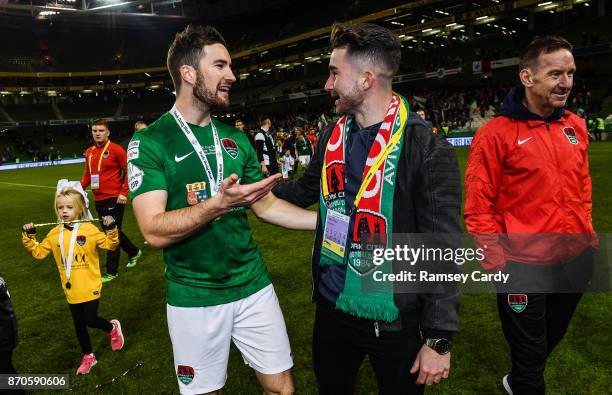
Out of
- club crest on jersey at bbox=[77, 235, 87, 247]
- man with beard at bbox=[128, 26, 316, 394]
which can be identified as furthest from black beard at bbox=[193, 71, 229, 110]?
club crest on jersey at bbox=[77, 235, 87, 247]

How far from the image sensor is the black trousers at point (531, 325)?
2.48 meters

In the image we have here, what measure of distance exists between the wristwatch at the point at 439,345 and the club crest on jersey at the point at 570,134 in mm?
1518

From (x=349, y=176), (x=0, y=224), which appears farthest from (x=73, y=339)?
(x=0, y=224)

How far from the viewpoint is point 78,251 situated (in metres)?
3.80

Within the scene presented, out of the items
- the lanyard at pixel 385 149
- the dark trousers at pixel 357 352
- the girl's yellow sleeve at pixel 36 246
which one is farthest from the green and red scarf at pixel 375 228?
the girl's yellow sleeve at pixel 36 246

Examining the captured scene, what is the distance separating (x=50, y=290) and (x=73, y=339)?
1.91m

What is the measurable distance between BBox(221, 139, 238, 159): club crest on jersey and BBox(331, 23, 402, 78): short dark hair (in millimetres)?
871

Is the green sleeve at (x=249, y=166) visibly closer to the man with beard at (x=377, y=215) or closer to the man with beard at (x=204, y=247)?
the man with beard at (x=204, y=247)

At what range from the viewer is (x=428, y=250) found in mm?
1878

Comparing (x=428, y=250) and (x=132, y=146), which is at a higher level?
(x=132, y=146)

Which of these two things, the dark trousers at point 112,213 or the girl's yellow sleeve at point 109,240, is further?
the dark trousers at point 112,213

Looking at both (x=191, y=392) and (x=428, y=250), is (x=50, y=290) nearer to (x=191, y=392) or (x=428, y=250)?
(x=191, y=392)

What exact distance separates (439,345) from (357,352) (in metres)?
0.43

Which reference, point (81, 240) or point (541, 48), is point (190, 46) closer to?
point (541, 48)
